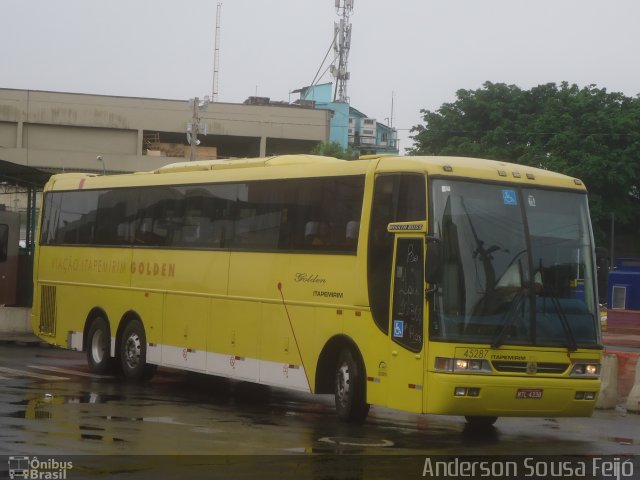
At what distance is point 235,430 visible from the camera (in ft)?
45.9

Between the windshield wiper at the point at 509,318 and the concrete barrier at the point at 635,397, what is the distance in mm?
5458

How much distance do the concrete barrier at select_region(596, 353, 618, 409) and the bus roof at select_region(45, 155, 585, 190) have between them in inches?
190

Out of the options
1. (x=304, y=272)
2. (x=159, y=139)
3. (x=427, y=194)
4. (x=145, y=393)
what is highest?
(x=159, y=139)

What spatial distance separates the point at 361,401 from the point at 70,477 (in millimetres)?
5866

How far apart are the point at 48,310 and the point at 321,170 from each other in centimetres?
928

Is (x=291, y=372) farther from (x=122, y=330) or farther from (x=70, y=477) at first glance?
(x=70, y=477)

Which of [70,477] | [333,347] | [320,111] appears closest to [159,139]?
[320,111]

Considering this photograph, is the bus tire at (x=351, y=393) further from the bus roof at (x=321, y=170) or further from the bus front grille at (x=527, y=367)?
the bus roof at (x=321, y=170)

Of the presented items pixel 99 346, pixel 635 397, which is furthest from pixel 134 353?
pixel 635 397

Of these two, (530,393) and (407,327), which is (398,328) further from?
(530,393)

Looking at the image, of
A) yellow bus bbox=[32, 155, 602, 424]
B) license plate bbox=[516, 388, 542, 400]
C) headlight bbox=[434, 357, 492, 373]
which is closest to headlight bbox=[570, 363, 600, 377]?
yellow bus bbox=[32, 155, 602, 424]

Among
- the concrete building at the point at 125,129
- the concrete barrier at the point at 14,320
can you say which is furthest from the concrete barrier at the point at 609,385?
the concrete building at the point at 125,129

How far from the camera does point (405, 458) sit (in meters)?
12.1

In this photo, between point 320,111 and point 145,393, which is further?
point 320,111
